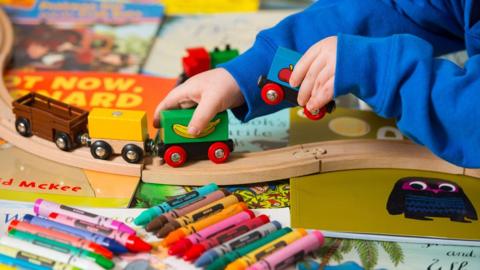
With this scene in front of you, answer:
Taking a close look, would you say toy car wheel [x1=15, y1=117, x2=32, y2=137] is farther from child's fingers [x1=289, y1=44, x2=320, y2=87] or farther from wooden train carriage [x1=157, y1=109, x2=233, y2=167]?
child's fingers [x1=289, y1=44, x2=320, y2=87]

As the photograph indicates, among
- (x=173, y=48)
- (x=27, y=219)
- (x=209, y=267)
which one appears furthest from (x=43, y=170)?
(x=173, y=48)

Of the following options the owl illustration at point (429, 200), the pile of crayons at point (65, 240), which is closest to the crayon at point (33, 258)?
the pile of crayons at point (65, 240)

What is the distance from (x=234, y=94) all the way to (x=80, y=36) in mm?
430

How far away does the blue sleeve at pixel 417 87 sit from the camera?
0.65 metres

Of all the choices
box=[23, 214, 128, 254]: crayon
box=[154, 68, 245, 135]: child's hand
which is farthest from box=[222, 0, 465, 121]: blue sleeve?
box=[23, 214, 128, 254]: crayon

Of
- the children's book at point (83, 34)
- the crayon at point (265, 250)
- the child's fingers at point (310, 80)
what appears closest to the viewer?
the crayon at point (265, 250)

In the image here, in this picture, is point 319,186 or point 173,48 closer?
point 319,186

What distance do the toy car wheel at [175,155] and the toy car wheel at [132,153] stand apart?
3cm

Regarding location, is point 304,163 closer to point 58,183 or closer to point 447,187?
point 447,187

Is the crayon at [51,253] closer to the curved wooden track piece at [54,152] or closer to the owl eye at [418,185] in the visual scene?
the curved wooden track piece at [54,152]

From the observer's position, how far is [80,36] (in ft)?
3.59

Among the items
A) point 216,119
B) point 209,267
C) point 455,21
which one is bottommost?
point 209,267

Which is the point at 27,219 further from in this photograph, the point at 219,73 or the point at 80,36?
the point at 80,36

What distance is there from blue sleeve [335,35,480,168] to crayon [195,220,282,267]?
15 cm
